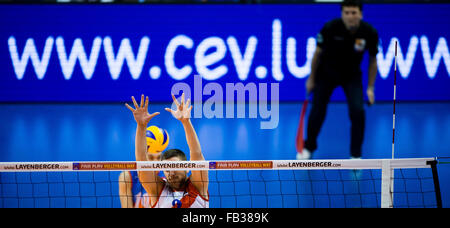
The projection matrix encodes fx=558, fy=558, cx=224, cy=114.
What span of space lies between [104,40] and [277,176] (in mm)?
6792

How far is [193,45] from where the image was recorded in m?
12.2

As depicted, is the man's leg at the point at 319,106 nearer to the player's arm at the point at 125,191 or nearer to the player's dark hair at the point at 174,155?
the player's dark hair at the point at 174,155

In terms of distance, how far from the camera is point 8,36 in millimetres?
12195

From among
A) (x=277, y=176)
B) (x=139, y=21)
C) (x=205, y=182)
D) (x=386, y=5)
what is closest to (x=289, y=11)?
(x=386, y=5)

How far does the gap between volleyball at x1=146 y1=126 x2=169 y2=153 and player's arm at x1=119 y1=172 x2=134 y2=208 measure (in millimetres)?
642

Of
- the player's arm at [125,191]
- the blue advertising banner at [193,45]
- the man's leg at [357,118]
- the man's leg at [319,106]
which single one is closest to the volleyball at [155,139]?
the player's arm at [125,191]

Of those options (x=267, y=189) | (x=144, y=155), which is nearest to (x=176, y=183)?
(x=144, y=155)

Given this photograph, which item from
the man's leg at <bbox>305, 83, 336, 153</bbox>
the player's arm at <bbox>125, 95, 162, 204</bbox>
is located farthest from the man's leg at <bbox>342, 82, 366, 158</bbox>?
the player's arm at <bbox>125, 95, 162, 204</bbox>

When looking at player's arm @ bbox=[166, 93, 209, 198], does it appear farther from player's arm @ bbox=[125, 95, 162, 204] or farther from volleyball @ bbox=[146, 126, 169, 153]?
volleyball @ bbox=[146, 126, 169, 153]

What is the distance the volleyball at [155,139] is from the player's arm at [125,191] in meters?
0.64

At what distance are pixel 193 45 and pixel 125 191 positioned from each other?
802cm

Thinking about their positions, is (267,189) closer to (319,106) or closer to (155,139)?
(155,139)

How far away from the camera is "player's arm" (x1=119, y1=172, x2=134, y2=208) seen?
4.48 metres
